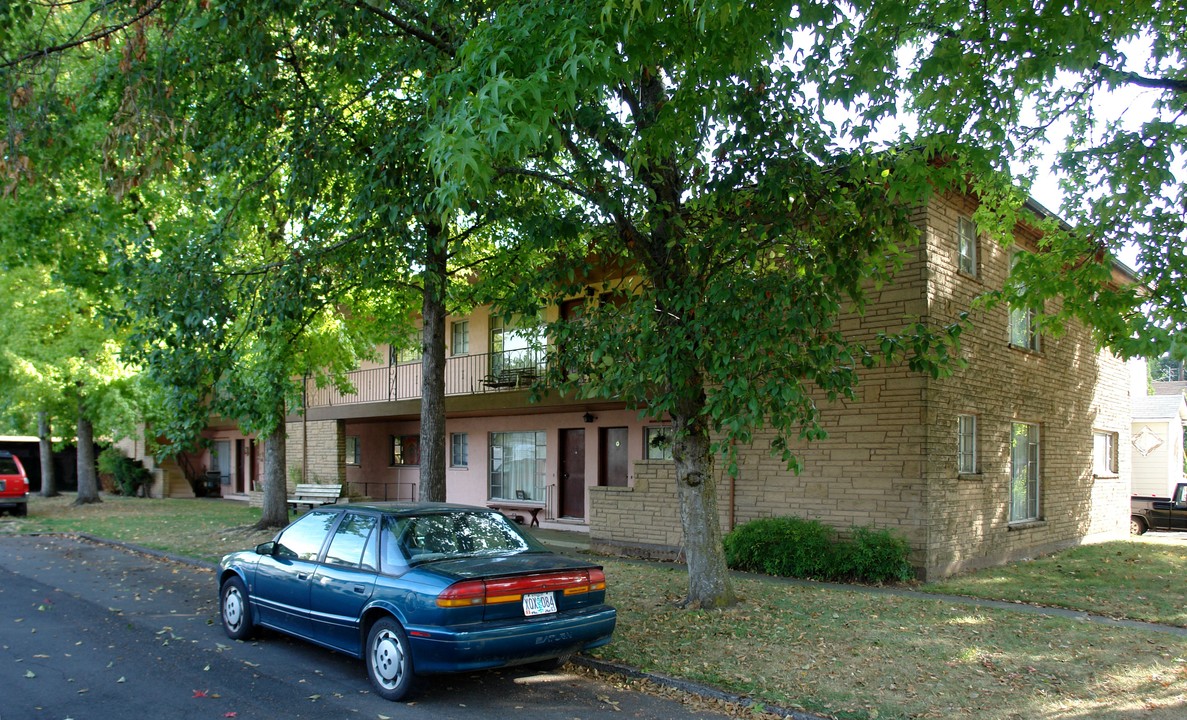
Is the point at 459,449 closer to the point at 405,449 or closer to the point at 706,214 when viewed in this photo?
the point at 405,449

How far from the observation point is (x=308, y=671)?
7309 mm

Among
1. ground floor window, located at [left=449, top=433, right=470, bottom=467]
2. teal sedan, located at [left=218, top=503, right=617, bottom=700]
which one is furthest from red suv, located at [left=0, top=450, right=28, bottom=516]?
teal sedan, located at [left=218, top=503, right=617, bottom=700]

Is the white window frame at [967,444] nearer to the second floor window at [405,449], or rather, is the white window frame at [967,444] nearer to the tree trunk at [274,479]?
the tree trunk at [274,479]

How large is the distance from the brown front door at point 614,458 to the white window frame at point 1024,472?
731 centimetres

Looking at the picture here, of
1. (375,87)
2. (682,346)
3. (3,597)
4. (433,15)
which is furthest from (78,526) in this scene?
(682,346)

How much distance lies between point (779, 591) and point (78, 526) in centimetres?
1706

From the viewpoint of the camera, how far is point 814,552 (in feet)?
37.7

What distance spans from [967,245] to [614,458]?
8323 mm

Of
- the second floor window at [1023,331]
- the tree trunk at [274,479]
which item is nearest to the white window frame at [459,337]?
the tree trunk at [274,479]

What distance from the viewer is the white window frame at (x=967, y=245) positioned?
1314 centimetres

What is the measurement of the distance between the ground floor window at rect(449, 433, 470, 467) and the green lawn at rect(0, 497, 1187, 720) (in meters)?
10.9

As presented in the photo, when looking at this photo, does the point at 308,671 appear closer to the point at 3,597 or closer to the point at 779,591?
the point at 779,591

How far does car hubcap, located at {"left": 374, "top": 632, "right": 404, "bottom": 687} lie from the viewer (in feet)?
21.1

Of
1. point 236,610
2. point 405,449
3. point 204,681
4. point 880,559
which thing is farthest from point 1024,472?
point 405,449
